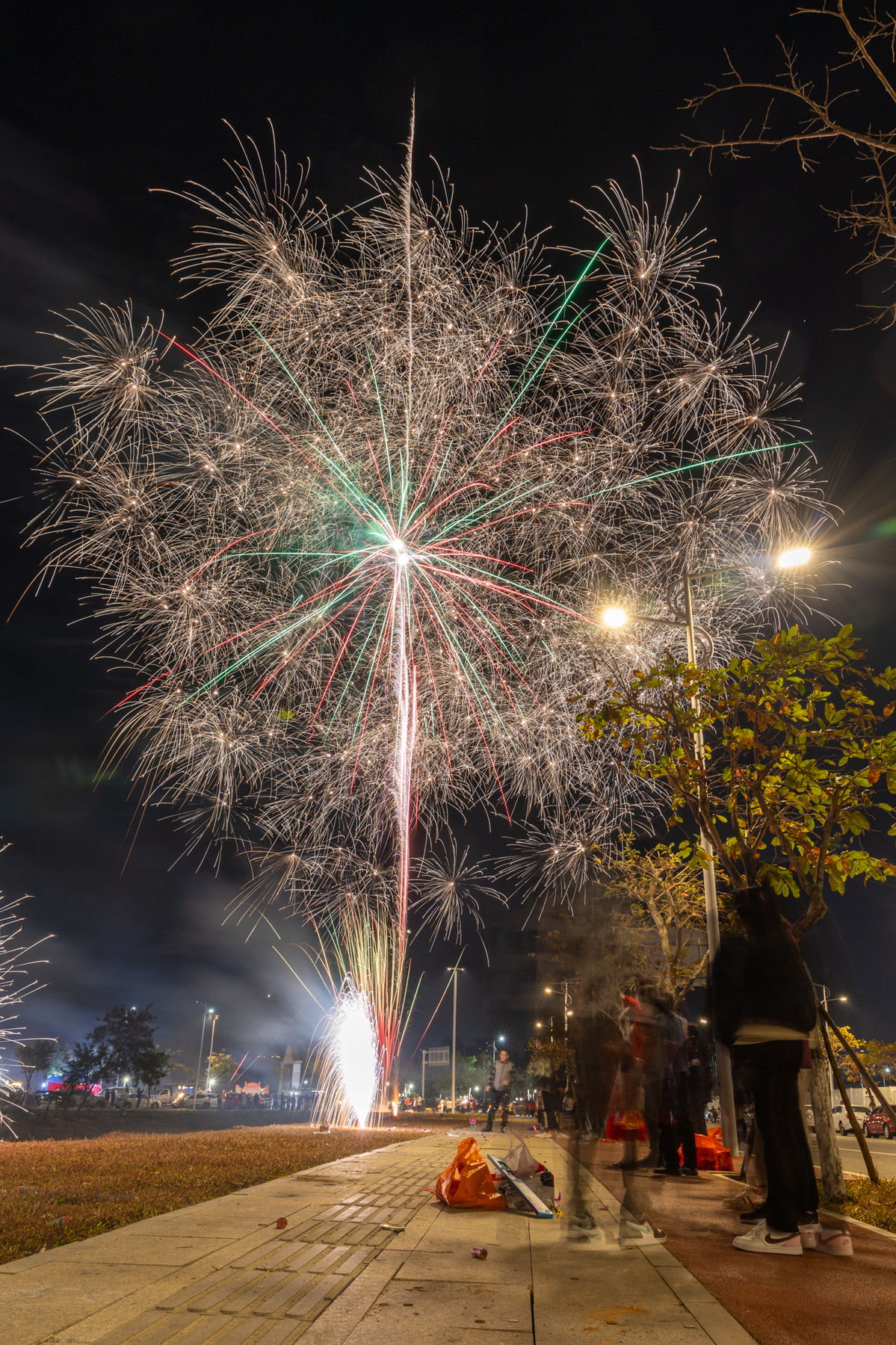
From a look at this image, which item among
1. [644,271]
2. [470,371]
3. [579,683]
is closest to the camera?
[644,271]

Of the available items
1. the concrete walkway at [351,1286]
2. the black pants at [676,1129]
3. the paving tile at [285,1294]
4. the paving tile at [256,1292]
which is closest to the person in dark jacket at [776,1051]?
the concrete walkway at [351,1286]

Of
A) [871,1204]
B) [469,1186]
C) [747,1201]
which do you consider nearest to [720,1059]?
[871,1204]

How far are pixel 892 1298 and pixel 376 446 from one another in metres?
12.2

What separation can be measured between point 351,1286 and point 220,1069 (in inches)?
5875

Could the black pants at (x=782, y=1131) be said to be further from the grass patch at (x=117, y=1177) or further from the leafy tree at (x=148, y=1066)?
the leafy tree at (x=148, y=1066)

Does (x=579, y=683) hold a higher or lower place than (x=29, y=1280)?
higher

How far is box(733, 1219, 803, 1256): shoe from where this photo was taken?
516cm

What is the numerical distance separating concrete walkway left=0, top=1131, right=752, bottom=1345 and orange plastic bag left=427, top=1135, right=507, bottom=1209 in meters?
0.36

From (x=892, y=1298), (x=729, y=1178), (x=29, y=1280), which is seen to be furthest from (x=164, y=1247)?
(x=729, y=1178)

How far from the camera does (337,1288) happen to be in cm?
430

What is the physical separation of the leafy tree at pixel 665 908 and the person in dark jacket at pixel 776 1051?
12633 mm

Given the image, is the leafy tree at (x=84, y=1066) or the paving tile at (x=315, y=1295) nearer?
the paving tile at (x=315, y=1295)

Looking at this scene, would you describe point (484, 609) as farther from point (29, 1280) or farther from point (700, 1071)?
point (29, 1280)

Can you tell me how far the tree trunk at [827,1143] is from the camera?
780cm
